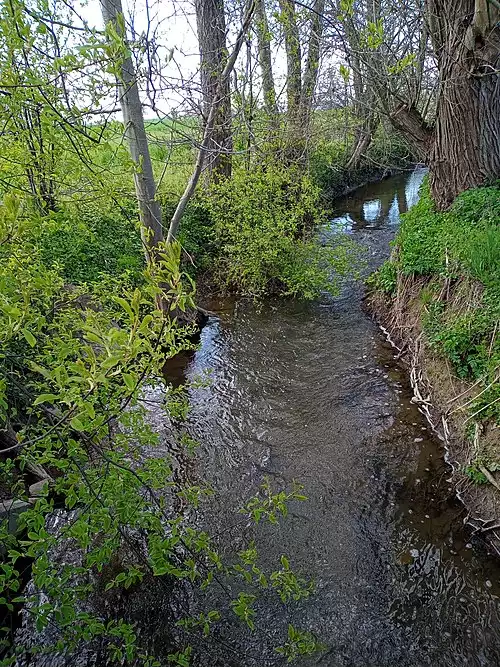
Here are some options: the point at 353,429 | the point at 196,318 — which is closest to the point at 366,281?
the point at 196,318

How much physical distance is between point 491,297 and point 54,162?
13.5 feet

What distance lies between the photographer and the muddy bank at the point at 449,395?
353 cm

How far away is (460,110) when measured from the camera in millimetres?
6320

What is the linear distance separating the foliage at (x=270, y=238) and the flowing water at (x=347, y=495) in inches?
47.4

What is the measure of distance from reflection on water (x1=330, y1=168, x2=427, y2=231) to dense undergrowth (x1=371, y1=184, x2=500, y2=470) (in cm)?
430

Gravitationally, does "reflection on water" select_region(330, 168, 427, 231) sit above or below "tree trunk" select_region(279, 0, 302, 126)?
below

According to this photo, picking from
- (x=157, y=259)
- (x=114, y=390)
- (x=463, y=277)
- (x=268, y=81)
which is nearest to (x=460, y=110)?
(x=463, y=277)

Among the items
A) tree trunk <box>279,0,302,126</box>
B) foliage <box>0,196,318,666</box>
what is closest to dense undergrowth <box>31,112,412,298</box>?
tree trunk <box>279,0,302,126</box>

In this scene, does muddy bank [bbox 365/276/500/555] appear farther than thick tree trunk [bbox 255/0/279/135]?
No

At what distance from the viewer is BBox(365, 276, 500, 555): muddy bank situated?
3.53 metres

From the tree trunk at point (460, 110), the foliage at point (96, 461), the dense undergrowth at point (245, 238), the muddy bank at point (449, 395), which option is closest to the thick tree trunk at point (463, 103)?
the tree trunk at point (460, 110)

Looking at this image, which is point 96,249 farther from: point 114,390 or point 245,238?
point 114,390

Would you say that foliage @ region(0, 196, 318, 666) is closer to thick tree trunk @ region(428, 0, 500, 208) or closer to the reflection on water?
thick tree trunk @ region(428, 0, 500, 208)

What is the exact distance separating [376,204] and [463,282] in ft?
33.5
